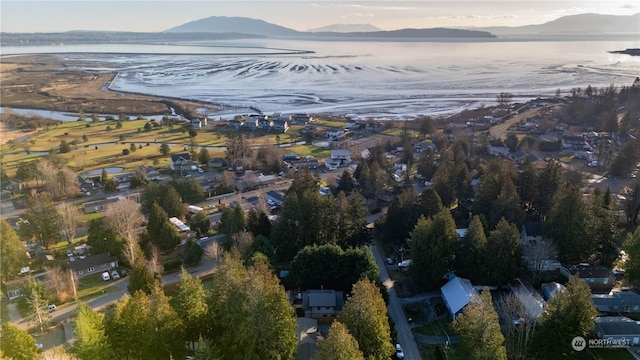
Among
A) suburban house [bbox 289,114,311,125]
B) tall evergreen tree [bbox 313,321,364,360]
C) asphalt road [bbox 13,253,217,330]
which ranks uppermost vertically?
suburban house [bbox 289,114,311,125]

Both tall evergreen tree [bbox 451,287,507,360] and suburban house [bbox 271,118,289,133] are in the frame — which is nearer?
tall evergreen tree [bbox 451,287,507,360]

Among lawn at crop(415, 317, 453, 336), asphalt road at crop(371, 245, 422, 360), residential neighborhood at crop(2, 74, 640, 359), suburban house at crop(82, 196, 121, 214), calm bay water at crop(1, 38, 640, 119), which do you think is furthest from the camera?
calm bay water at crop(1, 38, 640, 119)

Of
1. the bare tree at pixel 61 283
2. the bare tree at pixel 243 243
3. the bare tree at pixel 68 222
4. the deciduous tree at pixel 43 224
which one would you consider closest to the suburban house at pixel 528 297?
the bare tree at pixel 243 243

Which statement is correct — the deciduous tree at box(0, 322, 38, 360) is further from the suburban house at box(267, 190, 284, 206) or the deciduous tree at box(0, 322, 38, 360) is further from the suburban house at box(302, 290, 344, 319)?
the suburban house at box(267, 190, 284, 206)

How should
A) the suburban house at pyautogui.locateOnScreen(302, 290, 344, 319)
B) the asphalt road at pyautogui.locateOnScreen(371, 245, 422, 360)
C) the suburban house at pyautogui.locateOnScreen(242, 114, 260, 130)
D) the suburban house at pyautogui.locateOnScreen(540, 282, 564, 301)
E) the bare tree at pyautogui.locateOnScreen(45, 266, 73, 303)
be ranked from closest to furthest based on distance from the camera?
the asphalt road at pyautogui.locateOnScreen(371, 245, 422, 360), the suburban house at pyautogui.locateOnScreen(302, 290, 344, 319), the suburban house at pyautogui.locateOnScreen(540, 282, 564, 301), the bare tree at pyautogui.locateOnScreen(45, 266, 73, 303), the suburban house at pyautogui.locateOnScreen(242, 114, 260, 130)

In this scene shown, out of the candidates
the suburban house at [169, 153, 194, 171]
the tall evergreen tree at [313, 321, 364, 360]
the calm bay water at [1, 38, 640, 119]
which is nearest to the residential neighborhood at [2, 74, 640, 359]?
the tall evergreen tree at [313, 321, 364, 360]

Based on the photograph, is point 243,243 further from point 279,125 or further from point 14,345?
point 279,125
